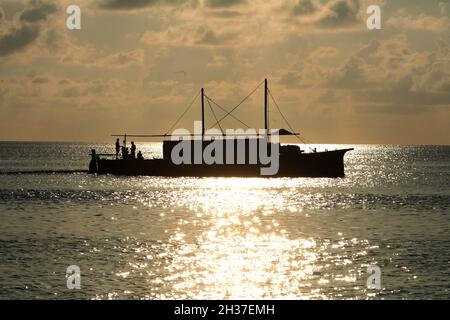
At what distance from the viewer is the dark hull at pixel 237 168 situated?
296ft

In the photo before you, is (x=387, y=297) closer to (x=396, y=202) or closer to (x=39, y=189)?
(x=396, y=202)

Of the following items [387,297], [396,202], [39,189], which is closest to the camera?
[387,297]

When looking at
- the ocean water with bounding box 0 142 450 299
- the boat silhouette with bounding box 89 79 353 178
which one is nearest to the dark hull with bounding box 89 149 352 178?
the boat silhouette with bounding box 89 79 353 178

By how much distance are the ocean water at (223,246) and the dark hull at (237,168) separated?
981 inches

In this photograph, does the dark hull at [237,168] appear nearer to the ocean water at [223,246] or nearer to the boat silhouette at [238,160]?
the boat silhouette at [238,160]

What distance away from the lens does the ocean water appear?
2325 centimetres

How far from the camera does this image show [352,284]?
2395cm

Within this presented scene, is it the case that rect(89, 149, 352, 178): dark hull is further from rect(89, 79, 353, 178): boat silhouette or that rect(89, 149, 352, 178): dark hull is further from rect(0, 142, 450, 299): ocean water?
rect(0, 142, 450, 299): ocean water
